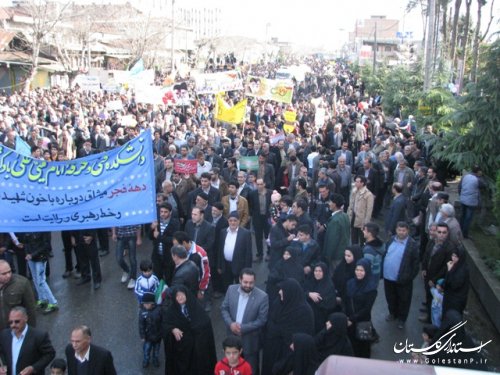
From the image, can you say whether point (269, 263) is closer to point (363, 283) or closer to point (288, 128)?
point (363, 283)

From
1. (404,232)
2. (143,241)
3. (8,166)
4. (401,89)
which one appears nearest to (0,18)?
(401,89)

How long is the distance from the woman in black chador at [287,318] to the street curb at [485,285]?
353cm

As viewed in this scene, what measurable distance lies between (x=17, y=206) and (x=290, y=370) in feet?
12.5

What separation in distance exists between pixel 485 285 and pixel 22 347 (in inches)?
255

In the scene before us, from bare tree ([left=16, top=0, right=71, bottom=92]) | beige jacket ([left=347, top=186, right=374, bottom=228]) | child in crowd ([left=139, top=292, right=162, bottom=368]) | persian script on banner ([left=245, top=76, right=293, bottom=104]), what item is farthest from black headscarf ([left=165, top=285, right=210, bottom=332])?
bare tree ([left=16, top=0, right=71, bottom=92])

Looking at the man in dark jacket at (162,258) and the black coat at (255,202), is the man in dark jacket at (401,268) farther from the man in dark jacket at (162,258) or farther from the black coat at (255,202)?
the man in dark jacket at (162,258)

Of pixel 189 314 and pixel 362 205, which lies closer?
pixel 189 314

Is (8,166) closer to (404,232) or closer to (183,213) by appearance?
(183,213)

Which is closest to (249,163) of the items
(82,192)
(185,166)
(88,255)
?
(185,166)

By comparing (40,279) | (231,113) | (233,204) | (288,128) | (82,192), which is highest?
(231,113)

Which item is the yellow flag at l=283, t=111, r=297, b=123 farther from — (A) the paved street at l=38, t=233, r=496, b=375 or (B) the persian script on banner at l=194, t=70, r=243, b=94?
(A) the paved street at l=38, t=233, r=496, b=375

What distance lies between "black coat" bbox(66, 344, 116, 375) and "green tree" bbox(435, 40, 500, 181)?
9286mm

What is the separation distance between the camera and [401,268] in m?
7.01

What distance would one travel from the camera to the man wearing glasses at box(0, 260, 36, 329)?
5.65 meters
